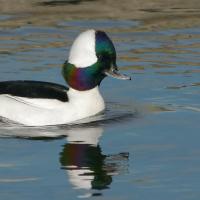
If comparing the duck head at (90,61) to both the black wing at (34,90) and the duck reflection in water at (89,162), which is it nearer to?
the black wing at (34,90)

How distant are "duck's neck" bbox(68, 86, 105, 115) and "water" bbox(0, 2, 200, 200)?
0.43 ft

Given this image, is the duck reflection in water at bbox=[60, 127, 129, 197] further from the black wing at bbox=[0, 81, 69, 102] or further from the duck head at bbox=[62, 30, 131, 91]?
the duck head at bbox=[62, 30, 131, 91]

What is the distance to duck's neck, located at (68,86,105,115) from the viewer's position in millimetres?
15695

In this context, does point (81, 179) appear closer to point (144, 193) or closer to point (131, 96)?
point (144, 193)

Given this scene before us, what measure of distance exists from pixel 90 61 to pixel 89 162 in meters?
2.36

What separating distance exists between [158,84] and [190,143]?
3499 mm

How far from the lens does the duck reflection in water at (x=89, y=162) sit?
41.8 feet

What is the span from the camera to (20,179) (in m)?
12.8

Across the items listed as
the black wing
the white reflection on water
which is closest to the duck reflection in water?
the white reflection on water

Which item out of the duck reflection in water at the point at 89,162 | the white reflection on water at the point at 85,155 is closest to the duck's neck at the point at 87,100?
the white reflection on water at the point at 85,155

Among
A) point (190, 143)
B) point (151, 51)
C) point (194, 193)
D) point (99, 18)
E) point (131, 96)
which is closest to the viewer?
point (194, 193)

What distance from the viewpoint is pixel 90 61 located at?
15.7 m

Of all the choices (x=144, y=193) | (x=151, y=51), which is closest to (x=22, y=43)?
(x=151, y=51)

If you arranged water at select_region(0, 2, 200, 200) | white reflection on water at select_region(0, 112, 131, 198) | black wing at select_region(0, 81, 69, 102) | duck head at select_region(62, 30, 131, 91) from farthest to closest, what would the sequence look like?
duck head at select_region(62, 30, 131, 91)
black wing at select_region(0, 81, 69, 102)
white reflection on water at select_region(0, 112, 131, 198)
water at select_region(0, 2, 200, 200)
